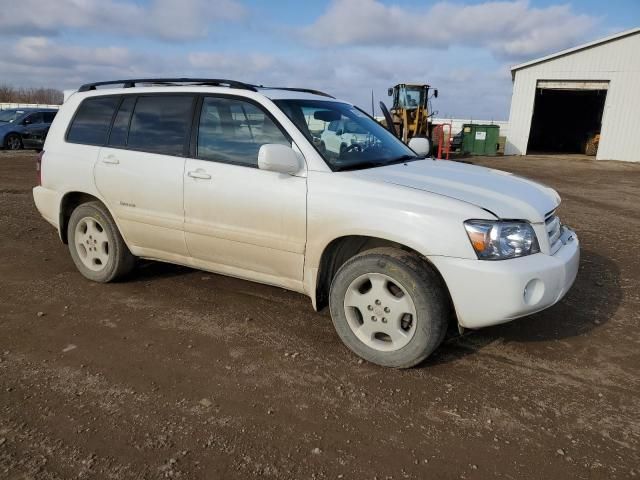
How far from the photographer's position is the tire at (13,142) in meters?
17.7

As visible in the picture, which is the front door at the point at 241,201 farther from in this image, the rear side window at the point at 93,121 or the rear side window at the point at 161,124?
the rear side window at the point at 93,121

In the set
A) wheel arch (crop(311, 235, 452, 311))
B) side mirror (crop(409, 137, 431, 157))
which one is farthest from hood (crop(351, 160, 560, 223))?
side mirror (crop(409, 137, 431, 157))

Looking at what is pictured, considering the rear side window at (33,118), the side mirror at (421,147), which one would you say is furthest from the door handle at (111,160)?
the rear side window at (33,118)

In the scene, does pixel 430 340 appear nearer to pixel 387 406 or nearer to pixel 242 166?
pixel 387 406

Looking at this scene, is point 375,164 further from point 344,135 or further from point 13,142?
point 13,142

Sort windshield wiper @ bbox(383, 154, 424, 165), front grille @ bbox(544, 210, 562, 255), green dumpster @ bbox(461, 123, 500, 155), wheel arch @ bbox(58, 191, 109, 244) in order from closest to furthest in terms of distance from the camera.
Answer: front grille @ bbox(544, 210, 562, 255) → windshield wiper @ bbox(383, 154, 424, 165) → wheel arch @ bbox(58, 191, 109, 244) → green dumpster @ bbox(461, 123, 500, 155)

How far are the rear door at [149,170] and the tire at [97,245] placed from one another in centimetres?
20

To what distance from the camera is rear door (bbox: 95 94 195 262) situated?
4.07m

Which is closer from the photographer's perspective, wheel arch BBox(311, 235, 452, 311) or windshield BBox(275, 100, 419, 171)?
wheel arch BBox(311, 235, 452, 311)

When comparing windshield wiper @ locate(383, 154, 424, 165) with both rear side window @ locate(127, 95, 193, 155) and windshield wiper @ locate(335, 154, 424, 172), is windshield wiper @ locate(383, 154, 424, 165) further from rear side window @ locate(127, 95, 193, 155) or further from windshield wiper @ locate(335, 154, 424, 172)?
rear side window @ locate(127, 95, 193, 155)

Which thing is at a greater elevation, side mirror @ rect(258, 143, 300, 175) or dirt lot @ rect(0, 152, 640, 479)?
side mirror @ rect(258, 143, 300, 175)

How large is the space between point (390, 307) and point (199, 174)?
70.2 inches

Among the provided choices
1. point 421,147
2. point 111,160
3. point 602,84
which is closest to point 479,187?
point 421,147

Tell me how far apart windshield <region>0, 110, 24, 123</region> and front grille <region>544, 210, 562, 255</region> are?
772 inches
